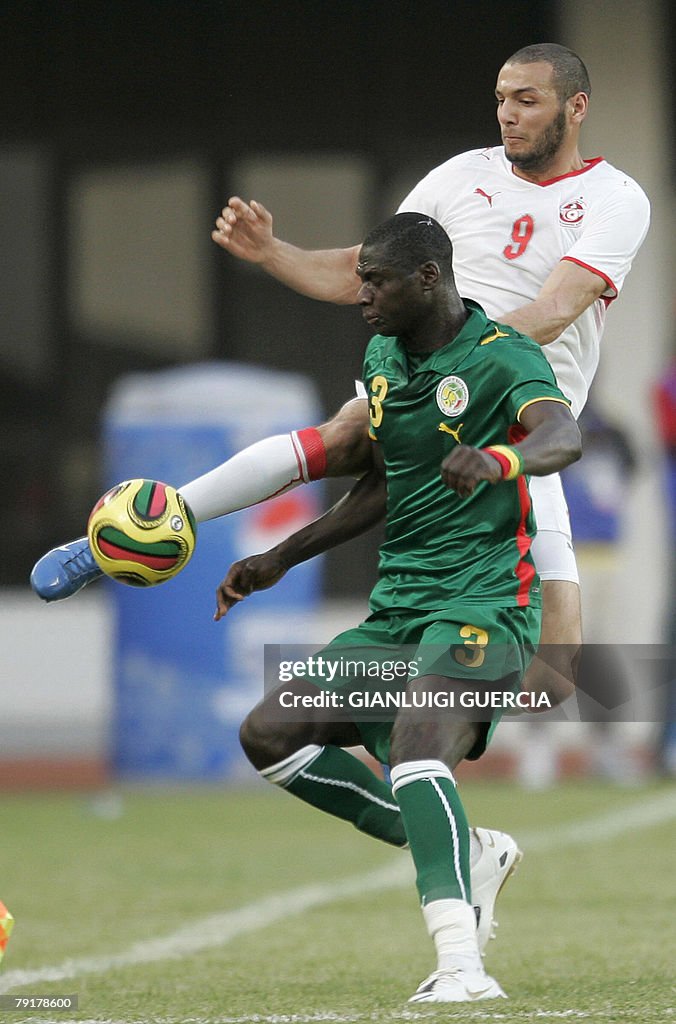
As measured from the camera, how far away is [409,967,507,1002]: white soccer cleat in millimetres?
4855

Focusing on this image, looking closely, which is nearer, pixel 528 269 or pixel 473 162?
pixel 528 269

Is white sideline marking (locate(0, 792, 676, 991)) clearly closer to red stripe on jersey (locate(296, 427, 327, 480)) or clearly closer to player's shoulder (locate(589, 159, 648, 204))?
red stripe on jersey (locate(296, 427, 327, 480))

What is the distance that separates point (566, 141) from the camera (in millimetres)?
5805

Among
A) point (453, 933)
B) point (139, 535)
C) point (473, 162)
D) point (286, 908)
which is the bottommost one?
point (286, 908)

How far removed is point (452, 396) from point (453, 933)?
1390 millimetres

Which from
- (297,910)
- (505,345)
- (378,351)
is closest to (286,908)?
(297,910)

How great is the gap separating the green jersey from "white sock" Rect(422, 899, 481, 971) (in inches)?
31.5

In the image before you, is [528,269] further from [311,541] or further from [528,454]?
[528,454]

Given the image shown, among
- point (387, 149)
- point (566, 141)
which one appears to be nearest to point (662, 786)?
point (387, 149)

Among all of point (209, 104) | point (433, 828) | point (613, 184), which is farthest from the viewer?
point (209, 104)

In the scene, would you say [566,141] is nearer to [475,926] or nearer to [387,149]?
[475,926]

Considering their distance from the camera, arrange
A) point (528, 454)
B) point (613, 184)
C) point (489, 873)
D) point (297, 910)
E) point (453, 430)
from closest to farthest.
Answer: point (528, 454) → point (453, 430) → point (489, 873) → point (613, 184) → point (297, 910)

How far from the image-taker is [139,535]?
5461mm

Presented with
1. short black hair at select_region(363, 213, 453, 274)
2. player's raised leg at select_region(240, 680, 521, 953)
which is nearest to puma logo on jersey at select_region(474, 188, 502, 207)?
short black hair at select_region(363, 213, 453, 274)
